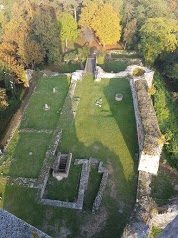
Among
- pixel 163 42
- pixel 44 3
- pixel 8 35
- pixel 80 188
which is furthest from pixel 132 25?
pixel 80 188

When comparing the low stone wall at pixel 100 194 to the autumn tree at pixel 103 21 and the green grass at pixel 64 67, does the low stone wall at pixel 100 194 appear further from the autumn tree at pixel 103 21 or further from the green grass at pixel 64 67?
the autumn tree at pixel 103 21

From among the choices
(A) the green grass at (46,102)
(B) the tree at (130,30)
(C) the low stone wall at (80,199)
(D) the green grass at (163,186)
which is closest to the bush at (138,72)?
(A) the green grass at (46,102)

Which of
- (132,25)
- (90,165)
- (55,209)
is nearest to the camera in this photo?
(55,209)

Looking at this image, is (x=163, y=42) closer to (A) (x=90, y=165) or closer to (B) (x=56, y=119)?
(B) (x=56, y=119)

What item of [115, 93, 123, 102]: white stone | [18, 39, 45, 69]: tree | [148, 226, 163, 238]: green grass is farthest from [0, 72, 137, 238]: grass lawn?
[18, 39, 45, 69]: tree

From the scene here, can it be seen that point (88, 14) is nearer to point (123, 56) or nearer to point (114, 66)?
point (123, 56)

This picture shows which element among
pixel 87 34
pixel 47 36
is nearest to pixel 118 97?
pixel 47 36
